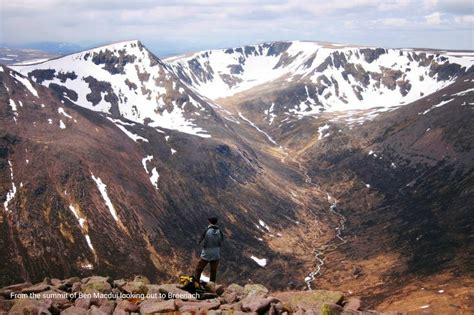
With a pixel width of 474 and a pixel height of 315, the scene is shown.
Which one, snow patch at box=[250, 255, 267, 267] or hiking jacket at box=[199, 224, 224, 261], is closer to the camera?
hiking jacket at box=[199, 224, 224, 261]

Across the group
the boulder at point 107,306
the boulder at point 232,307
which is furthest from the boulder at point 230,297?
the boulder at point 107,306

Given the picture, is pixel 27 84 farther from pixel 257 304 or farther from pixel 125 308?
pixel 257 304

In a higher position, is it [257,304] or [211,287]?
[257,304]

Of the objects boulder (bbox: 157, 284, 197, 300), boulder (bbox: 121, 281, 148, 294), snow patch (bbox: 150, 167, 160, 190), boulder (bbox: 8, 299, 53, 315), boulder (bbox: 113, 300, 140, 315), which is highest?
boulder (bbox: 8, 299, 53, 315)

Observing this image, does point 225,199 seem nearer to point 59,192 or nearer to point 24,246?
point 59,192

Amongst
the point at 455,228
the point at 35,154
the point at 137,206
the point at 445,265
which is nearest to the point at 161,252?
the point at 137,206

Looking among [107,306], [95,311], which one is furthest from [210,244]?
[95,311]

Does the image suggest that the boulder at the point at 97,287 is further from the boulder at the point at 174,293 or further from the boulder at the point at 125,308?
the boulder at the point at 174,293

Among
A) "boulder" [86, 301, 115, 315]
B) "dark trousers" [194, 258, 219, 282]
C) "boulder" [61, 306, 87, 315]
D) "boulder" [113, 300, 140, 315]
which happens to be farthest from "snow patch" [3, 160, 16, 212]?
"boulder" [113, 300, 140, 315]

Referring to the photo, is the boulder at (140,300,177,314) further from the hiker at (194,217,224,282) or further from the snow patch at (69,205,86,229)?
the snow patch at (69,205,86,229)
